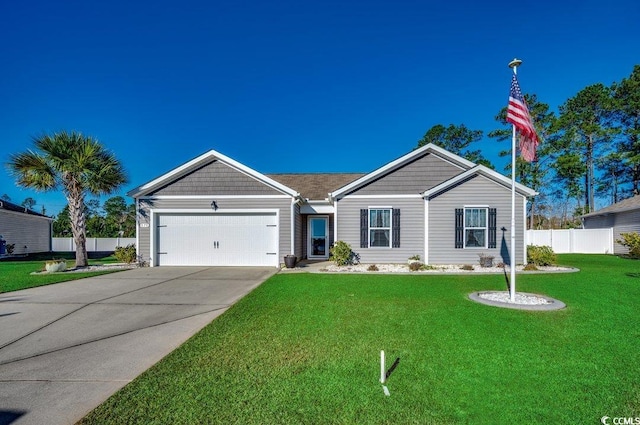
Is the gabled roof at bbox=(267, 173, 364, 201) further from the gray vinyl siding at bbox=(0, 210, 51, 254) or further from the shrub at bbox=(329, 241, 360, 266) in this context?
the gray vinyl siding at bbox=(0, 210, 51, 254)

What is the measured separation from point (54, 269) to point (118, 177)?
4413mm

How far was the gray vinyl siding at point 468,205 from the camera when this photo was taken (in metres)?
12.9

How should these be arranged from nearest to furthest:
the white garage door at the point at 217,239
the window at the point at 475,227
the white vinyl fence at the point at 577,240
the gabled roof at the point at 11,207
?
the window at the point at 475,227 < the white garage door at the point at 217,239 < the gabled roof at the point at 11,207 < the white vinyl fence at the point at 577,240

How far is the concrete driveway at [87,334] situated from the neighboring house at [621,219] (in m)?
22.7

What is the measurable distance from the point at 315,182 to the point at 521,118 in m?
12.8

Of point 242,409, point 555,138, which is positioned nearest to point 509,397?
point 242,409

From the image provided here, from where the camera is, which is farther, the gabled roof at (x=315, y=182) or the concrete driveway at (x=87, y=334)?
the gabled roof at (x=315, y=182)

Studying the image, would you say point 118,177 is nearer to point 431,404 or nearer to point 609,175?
point 431,404

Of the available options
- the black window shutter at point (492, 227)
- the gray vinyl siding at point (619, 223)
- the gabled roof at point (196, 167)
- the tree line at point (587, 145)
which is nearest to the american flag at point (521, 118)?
the black window shutter at point (492, 227)

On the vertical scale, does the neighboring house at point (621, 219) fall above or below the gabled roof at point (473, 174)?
below

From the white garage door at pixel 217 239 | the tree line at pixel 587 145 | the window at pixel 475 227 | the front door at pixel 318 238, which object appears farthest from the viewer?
the tree line at pixel 587 145

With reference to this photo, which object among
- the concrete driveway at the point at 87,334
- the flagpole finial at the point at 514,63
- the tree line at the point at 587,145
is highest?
the tree line at the point at 587,145

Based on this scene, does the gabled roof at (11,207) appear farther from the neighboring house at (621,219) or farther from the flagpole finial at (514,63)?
the neighboring house at (621,219)

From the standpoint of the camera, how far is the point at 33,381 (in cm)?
350
